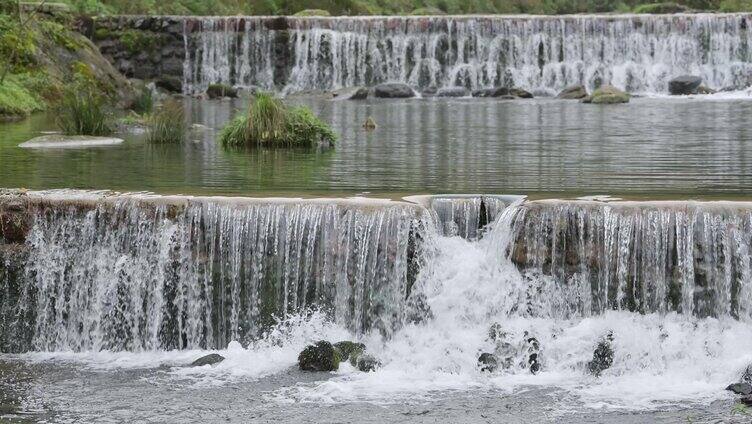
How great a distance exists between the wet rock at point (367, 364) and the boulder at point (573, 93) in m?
28.6

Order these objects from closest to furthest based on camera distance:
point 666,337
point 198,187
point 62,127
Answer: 1. point 666,337
2. point 198,187
3. point 62,127

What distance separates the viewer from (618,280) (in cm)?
1292

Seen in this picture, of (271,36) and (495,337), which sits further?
(271,36)

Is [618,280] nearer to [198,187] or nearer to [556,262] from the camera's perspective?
[556,262]

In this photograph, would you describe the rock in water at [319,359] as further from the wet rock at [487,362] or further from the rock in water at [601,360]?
the rock in water at [601,360]

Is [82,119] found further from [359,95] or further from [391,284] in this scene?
[359,95]

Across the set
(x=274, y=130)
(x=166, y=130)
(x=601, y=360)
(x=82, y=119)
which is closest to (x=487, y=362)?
(x=601, y=360)

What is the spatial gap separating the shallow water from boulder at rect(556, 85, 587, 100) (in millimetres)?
8628

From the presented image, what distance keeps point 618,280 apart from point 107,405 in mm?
5349

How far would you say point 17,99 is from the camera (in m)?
30.7

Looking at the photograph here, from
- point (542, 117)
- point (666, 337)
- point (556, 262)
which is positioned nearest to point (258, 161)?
point (556, 262)

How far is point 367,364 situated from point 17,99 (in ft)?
69.0

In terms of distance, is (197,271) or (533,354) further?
(197,271)

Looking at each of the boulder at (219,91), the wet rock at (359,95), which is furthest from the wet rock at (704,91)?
the boulder at (219,91)
